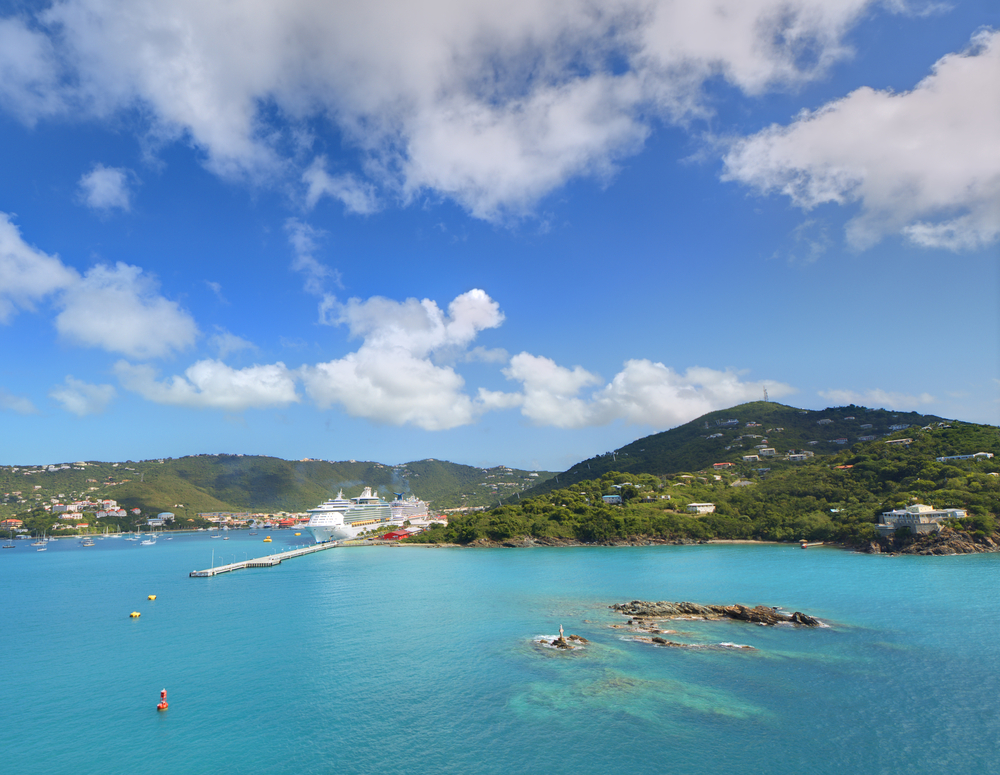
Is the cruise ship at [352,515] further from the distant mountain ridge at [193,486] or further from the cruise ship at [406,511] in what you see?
the distant mountain ridge at [193,486]

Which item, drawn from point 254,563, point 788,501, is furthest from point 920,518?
point 254,563

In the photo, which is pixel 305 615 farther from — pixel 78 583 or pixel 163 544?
pixel 163 544

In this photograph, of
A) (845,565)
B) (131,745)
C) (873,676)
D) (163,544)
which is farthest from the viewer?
(163,544)

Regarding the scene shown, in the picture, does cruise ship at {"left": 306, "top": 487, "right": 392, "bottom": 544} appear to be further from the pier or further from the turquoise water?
the turquoise water

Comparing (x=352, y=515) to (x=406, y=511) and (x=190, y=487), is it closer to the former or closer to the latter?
(x=406, y=511)

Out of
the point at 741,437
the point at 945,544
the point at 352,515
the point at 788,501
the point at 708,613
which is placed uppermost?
the point at 741,437

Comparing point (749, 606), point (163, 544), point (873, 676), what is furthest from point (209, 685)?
point (163, 544)
